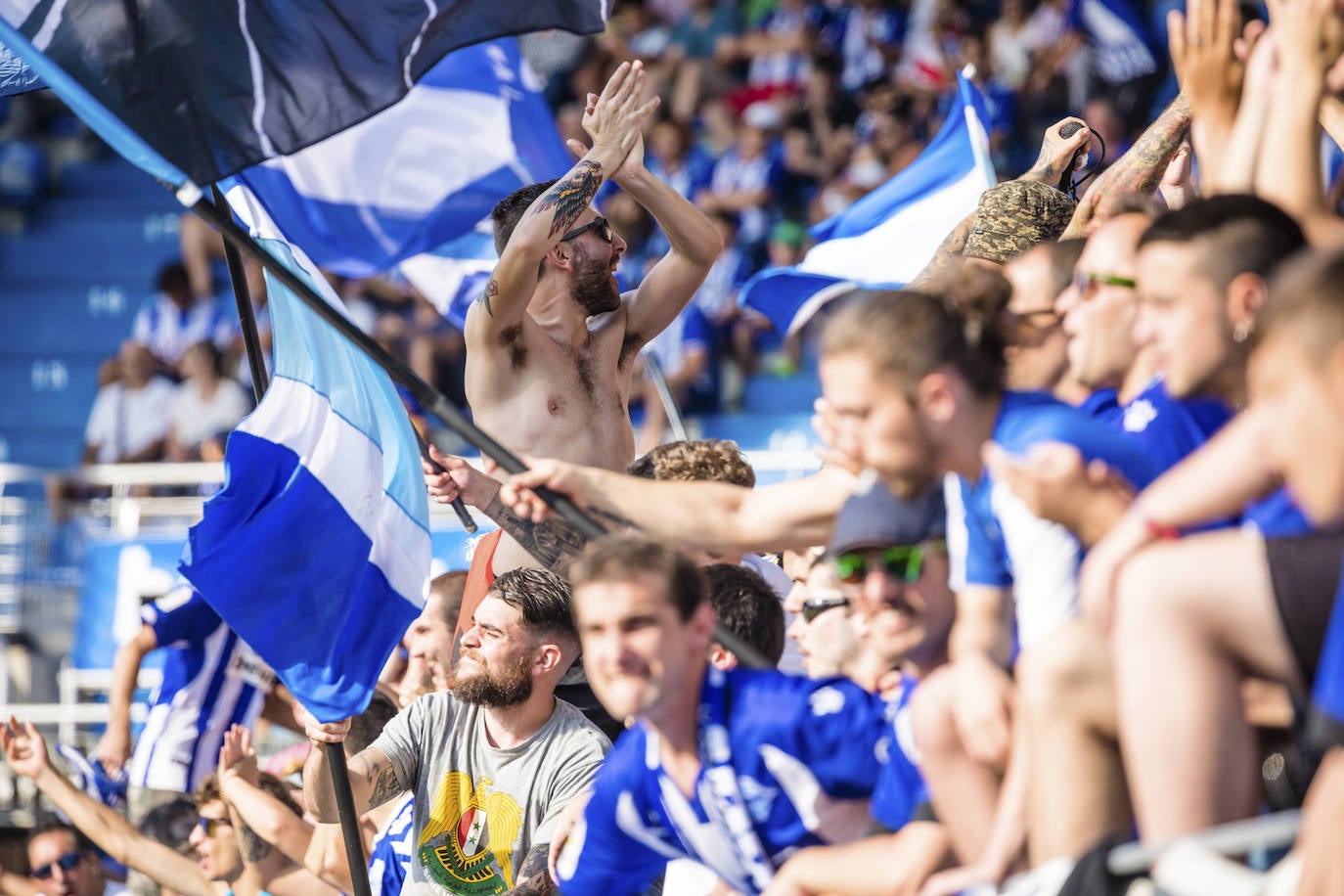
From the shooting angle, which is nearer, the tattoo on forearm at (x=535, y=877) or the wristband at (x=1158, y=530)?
the wristband at (x=1158, y=530)

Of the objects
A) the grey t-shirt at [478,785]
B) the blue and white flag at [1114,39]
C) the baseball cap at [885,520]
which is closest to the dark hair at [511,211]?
the grey t-shirt at [478,785]

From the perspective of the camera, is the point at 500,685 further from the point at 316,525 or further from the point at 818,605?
the point at 818,605

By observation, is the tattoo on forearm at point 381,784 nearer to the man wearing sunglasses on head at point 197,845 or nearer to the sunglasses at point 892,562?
the man wearing sunglasses on head at point 197,845

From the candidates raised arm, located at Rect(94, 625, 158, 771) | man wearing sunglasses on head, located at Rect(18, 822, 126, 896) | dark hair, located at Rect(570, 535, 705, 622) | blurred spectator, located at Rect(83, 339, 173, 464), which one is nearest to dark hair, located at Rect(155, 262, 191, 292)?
blurred spectator, located at Rect(83, 339, 173, 464)

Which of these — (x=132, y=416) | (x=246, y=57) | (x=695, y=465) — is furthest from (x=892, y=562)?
(x=132, y=416)

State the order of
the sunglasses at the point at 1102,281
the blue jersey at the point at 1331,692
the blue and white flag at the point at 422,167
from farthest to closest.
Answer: the blue and white flag at the point at 422,167 < the sunglasses at the point at 1102,281 < the blue jersey at the point at 1331,692

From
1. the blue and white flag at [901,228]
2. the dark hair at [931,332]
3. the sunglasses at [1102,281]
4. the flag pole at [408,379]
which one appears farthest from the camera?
the blue and white flag at [901,228]

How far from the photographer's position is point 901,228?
25.5ft

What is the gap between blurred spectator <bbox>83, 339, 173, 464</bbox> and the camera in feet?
41.0

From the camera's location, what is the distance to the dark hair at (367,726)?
641 centimetres

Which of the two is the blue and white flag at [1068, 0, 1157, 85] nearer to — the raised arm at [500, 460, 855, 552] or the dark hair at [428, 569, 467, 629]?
the dark hair at [428, 569, 467, 629]

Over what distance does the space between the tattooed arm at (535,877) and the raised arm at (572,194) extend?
5.17 ft

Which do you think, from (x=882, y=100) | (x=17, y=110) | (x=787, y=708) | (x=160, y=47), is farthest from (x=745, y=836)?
(x=17, y=110)

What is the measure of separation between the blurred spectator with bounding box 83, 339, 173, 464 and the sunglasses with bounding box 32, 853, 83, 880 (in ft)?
17.0
